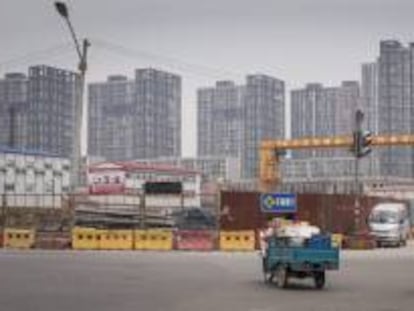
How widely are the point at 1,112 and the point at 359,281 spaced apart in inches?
3713

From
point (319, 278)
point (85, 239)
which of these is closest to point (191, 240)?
point (85, 239)

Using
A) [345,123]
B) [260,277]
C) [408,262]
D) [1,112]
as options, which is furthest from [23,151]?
[260,277]

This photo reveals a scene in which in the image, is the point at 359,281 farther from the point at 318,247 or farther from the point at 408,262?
the point at 408,262

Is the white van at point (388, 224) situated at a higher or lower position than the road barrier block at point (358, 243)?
higher

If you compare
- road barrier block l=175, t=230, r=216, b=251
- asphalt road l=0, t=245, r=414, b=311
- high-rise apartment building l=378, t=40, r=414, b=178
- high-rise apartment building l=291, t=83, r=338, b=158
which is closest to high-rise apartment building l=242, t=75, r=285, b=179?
high-rise apartment building l=291, t=83, r=338, b=158

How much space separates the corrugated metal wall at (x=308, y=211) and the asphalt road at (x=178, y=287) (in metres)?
13.4

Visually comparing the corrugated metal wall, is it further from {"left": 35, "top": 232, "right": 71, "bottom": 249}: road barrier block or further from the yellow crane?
the yellow crane

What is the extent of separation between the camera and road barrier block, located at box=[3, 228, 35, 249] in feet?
140

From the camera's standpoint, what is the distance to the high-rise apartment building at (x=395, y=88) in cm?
9844

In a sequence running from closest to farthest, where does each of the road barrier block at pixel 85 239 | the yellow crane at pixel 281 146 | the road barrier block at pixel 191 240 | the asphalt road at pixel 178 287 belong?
the asphalt road at pixel 178 287 → the road barrier block at pixel 85 239 → the road barrier block at pixel 191 240 → the yellow crane at pixel 281 146

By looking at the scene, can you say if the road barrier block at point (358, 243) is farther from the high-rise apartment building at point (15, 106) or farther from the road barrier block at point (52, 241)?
the high-rise apartment building at point (15, 106)

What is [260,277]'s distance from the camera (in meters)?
26.5

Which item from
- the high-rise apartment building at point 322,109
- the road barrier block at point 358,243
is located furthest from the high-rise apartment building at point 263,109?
the road barrier block at point 358,243

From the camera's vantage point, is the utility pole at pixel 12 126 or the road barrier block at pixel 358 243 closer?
the road barrier block at pixel 358 243
